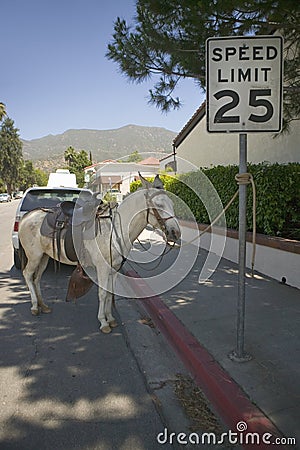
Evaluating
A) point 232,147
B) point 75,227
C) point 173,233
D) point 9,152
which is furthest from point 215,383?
point 9,152

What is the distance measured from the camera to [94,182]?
5617 mm

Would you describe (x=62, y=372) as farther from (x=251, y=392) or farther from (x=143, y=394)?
(x=251, y=392)

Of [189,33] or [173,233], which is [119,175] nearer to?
[173,233]

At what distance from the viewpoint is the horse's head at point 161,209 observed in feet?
12.9

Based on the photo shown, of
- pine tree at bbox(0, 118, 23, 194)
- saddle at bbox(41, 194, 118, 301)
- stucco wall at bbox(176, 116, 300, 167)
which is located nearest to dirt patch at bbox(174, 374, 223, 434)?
saddle at bbox(41, 194, 118, 301)

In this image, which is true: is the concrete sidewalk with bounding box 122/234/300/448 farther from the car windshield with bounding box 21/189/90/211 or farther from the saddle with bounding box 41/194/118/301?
the car windshield with bounding box 21/189/90/211

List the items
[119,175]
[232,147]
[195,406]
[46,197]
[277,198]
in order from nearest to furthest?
1. [195,406]
2. [119,175]
3. [277,198]
4. [46,197]
5. [232,147]

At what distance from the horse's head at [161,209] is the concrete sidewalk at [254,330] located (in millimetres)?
1278

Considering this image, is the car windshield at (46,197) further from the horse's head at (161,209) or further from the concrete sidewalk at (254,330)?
the horse's head at (161,209)

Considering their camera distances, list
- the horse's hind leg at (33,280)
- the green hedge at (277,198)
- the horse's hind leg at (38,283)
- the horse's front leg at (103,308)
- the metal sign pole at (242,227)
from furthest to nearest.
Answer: the green hedge at (277,198), the horse's hind leg at (38,283), the horse's hind leg at (33,280), the horse's front leg at (103,308), the metal sign pole at (242,227)

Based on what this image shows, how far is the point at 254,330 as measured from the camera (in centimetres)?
408

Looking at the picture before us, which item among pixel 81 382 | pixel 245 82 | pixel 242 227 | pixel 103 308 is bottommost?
pixel 81 382

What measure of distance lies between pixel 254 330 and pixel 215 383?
1256mm

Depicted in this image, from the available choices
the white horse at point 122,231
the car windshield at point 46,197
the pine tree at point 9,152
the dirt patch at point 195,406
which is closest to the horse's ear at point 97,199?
the white horse at point 122,231
